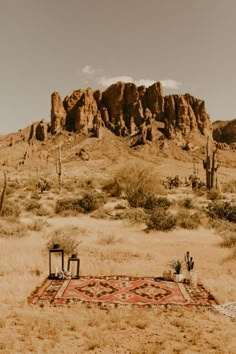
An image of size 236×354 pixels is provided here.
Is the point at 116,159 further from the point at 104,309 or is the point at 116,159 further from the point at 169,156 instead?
the point at 104,309

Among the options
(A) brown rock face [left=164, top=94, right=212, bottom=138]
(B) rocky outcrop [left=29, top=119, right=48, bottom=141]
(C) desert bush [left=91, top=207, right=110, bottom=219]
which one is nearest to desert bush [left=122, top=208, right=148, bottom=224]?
(C) desert bush [left=91, top=207, right=110, bottom=219]

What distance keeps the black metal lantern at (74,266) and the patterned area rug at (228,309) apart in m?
3.65

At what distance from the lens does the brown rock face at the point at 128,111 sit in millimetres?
111375

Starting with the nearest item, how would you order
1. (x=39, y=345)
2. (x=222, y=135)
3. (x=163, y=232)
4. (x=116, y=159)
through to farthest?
(x=39, y=345), (x=163, y=232), (x=116, y=159), (x=222, y=135)

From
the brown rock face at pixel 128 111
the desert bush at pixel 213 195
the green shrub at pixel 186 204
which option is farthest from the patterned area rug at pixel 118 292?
the brown rock face at pixel 128 111

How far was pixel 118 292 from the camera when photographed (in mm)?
8016

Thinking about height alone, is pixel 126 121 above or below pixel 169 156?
above

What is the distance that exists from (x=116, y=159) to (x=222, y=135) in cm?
7978

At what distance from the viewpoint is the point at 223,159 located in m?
102

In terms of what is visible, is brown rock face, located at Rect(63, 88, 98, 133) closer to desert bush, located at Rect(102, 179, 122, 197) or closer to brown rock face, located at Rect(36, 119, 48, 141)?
brown rock face, located at Rect(36, 119, 48, 141)

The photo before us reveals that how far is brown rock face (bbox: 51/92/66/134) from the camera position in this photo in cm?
11200

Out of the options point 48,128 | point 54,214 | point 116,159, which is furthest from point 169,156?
point 54,214

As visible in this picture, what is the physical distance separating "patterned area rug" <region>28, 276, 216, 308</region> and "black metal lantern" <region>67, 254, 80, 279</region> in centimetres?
24

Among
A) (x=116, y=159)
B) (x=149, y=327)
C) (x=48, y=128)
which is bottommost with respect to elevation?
(x=149, y=327)
